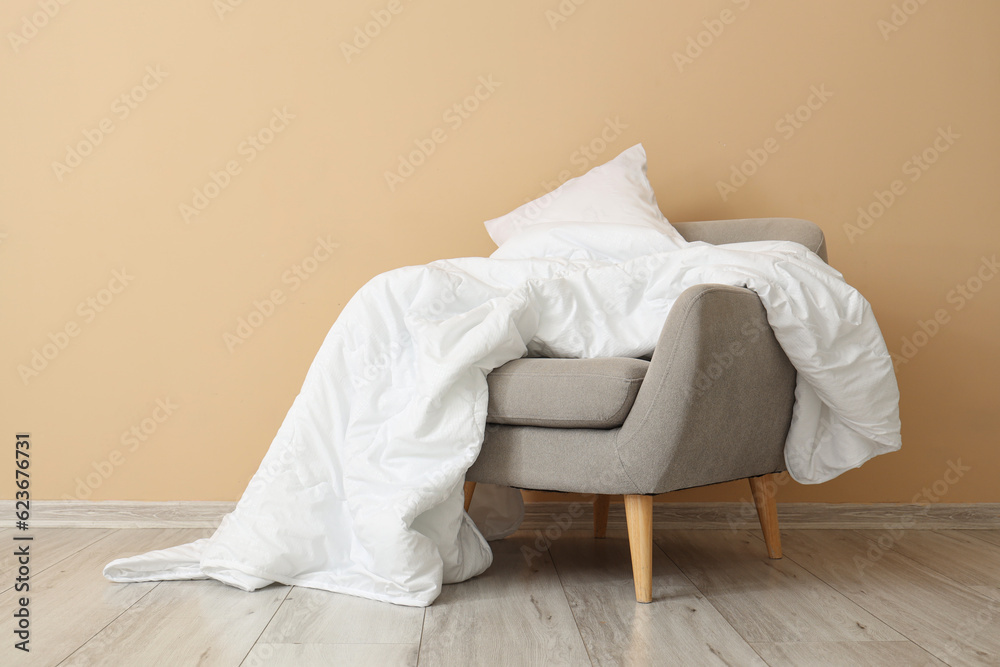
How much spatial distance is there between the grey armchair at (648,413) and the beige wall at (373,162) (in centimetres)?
87

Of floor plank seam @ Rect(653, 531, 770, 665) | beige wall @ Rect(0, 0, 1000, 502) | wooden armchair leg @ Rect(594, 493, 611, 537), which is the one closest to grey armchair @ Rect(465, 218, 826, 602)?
floor plank seam @ Rect(653, 531, 770, 665)

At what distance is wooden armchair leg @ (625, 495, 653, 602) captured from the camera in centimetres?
140

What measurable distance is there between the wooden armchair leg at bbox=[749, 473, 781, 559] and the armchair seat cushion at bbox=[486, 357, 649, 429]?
54cm

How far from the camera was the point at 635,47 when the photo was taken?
2.22m

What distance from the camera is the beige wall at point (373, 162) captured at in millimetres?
2195

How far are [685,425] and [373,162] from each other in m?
1.31

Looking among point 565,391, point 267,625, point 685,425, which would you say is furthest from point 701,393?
point 267,625

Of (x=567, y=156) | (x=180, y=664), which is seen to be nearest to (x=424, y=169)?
(x=567, y=156)

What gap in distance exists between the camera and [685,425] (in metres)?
1.34

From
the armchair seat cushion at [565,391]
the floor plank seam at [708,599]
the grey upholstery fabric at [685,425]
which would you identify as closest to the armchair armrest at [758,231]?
the grey upholstery fabric at [685,425]

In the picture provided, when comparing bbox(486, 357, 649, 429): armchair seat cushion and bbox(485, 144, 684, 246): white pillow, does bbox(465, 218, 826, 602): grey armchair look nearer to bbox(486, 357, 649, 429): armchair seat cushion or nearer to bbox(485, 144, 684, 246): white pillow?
bbox(486, 357, 649, 429): armchair seat cushion

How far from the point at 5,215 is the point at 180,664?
67.2 inches

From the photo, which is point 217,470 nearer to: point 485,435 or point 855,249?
point 485,435

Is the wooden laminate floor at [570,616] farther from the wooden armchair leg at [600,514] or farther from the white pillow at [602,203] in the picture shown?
the white pillow at [602,203]
